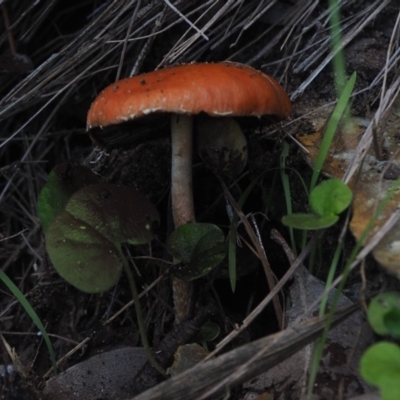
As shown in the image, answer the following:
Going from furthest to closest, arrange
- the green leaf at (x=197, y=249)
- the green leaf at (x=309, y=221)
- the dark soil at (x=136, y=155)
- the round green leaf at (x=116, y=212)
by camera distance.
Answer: the dark soil at (x=136, y=155), the green leaf at (x=197, y=249), the round green leaf at (x=116, y=212), the green leaf at (x=309, y=221)

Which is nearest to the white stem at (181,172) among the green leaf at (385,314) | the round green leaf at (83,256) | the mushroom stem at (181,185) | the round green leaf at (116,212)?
the mushroom stem at (181,185)

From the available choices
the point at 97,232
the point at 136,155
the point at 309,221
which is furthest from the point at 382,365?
the point at 136,155

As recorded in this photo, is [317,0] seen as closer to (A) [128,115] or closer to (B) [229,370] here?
(A) [128,115]

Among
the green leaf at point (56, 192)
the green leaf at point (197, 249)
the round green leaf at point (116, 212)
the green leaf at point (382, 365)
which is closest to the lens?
the green leaf at point (382, 365)

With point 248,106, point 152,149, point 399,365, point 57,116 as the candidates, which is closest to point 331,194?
point 248,106

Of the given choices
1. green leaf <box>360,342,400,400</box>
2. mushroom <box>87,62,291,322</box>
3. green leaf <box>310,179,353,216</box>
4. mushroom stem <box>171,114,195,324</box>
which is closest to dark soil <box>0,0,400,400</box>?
mushroom stem <box>171,114,195,324</box>

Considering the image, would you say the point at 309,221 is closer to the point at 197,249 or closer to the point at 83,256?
the point at 197,249

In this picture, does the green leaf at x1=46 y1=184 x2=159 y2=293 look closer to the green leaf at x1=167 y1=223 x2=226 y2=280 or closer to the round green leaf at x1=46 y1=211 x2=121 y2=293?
the round green leaf at x1=46 y1=211 x2=121 y2=293

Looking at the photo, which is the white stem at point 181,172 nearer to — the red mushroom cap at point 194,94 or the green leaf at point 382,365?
the red mushroom cap at point 194,94
